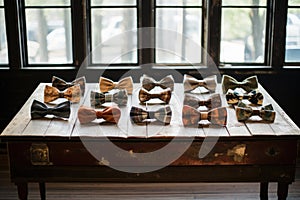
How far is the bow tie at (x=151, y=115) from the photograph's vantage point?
2227 mm

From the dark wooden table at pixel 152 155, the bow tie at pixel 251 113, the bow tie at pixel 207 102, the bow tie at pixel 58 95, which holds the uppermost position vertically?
the bow tie at pixel 58 95

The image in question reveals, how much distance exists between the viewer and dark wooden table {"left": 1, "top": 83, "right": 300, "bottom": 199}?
2102mm

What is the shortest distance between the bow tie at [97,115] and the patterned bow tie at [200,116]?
31cm

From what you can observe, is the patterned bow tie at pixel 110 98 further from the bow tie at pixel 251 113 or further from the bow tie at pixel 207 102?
the bow tie at pixel 251 113

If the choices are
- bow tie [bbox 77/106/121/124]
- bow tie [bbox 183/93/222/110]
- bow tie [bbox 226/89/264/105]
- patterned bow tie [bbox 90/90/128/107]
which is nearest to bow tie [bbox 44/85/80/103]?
patterned bow tie [bbox 90/90/128/107]

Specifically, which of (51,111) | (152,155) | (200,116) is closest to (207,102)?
(200,116)

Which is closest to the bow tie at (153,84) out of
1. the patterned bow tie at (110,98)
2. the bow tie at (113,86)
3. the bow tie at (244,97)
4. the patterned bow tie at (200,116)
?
the bow tie at (113,86)

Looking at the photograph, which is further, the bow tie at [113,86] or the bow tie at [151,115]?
the bow tie at [113,86]

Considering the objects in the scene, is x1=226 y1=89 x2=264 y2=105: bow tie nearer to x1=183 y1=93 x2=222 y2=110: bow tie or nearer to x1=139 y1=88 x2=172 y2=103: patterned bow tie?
x1=183 y1=93 x2=222 y2=110: bow tie

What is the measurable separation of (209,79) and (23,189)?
3.94 feet

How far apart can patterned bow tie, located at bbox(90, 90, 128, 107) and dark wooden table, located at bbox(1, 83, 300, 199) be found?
336 millimetres

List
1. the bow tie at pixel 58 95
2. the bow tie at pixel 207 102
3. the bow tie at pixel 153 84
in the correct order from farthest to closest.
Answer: the bow tie at pixel 153 84
the bow tie at pixel 58 95
the bow tie at pixel 207 102

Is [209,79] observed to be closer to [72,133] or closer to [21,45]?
[72,133]

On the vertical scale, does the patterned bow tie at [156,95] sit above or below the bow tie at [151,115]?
above
